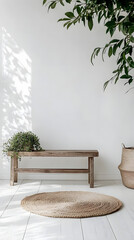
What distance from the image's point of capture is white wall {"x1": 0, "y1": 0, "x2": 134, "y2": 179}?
4.06 meters

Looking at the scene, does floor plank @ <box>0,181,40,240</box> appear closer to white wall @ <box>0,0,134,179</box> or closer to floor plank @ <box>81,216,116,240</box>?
floor plank @ <box>81,216,116,240</box>

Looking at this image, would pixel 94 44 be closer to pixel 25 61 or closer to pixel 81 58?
pixel 81 58

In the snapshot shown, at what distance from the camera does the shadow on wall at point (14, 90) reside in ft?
13.3

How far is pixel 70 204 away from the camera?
2.81m

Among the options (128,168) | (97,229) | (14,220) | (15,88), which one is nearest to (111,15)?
(97,229)

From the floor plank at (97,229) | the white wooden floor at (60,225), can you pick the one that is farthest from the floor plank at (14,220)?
the floor plank at (97,229)

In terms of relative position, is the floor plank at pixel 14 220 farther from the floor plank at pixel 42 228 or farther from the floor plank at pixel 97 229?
the floor plank at pixel 97 229

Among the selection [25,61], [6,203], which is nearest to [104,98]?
[25,61]

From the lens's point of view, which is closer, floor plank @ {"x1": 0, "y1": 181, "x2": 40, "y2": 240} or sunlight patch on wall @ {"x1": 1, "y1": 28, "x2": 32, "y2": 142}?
floor plank @ {"x1": 0, "y1": 181, "x2": 40, "y2": 240}

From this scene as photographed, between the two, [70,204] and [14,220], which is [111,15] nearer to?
[14,220]

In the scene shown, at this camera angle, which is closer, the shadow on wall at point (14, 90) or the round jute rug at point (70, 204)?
the round jute rug at point (70, 204)

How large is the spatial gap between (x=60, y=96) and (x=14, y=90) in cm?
63

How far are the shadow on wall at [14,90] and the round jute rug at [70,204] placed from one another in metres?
1.18

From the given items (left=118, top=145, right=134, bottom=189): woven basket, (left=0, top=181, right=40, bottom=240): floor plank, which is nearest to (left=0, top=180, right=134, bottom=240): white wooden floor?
(left=0, top=181, right=40, bottom=240): floor plank
